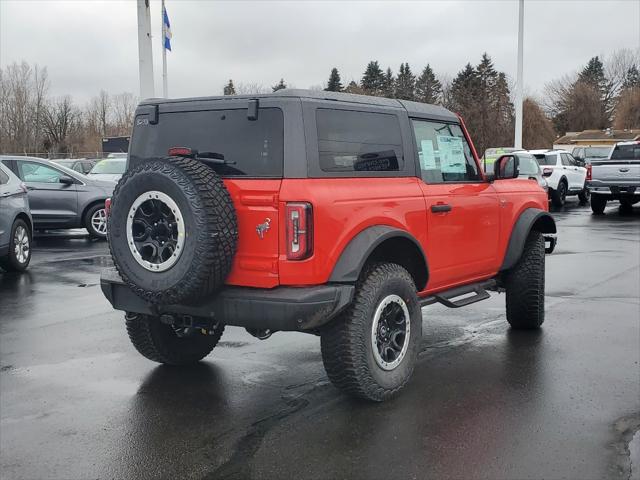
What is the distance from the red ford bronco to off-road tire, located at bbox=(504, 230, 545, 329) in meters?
1.37

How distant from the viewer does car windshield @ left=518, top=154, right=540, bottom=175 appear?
19.5m

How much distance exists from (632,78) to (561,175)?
87726mm

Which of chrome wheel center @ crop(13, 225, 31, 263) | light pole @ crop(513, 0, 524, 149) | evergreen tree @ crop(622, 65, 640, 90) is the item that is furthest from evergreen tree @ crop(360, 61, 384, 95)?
chrome wheel center @ crop(13, 225, 31, 263)

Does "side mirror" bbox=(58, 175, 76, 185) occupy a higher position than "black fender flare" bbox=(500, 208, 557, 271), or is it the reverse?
"side mirror" bbox=(58, 175, 76, 185)

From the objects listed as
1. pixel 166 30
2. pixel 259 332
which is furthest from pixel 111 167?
pixel 259 332

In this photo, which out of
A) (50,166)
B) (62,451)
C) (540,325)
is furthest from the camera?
(50,166)

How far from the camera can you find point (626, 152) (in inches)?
790

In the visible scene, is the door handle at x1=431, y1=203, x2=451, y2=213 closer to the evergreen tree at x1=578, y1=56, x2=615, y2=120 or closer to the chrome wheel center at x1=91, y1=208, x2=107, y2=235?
the chrome wheel center at x1=91, y1=208, x2=107, y2=235

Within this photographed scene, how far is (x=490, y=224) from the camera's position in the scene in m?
5.86

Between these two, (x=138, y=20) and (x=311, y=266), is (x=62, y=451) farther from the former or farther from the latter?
(x=138, y=20)

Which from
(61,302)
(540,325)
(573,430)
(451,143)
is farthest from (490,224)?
(61,302)

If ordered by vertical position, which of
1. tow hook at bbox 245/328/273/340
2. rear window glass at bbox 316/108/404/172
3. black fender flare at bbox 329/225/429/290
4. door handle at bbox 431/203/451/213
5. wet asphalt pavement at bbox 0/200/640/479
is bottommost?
wet asphalt pavement at bbox 0/200/640/479

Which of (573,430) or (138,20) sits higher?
(138,20)

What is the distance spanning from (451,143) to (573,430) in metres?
2.49
